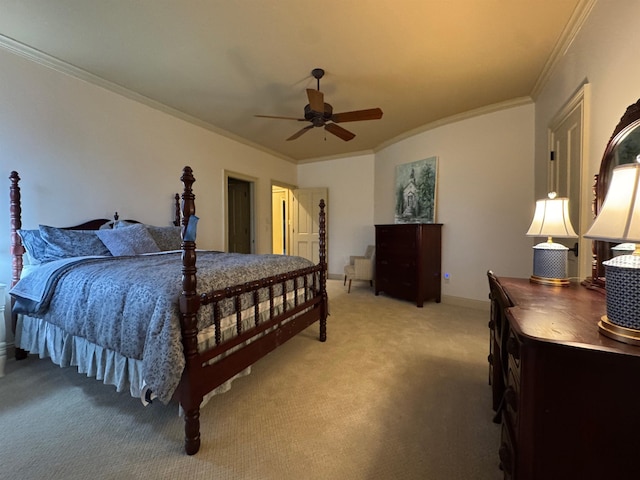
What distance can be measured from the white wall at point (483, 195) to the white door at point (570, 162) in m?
0.67

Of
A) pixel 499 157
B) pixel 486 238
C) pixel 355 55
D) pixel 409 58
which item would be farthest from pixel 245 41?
pixel 486 238

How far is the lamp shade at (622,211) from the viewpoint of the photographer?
0.75 metres

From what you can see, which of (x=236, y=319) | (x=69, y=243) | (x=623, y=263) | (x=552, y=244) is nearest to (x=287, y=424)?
(x=236, y=319)

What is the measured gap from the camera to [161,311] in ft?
4.38

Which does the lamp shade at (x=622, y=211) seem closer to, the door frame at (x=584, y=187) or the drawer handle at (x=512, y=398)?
the drawer handle at (x=512, y=398)

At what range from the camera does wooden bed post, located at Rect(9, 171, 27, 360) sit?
2225mm

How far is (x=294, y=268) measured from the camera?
7.66 ft

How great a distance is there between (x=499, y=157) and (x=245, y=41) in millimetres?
3115

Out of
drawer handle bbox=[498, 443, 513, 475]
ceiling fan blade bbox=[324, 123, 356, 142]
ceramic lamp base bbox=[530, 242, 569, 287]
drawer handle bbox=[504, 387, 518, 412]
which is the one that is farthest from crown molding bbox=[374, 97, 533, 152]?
drawer handle bbox=[498, 443, 513, 475]

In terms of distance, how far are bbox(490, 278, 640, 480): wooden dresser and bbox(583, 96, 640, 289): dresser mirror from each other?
855mm

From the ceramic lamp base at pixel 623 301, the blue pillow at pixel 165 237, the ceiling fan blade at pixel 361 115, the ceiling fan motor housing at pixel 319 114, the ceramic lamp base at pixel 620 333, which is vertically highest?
the ceiling fan motor housing at pixel 319 114

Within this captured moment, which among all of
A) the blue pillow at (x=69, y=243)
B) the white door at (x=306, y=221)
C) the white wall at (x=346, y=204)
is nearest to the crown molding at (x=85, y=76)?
the blue pillow at (x=69, y=243)

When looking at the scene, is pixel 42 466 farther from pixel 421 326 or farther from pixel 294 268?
pixel 421 326

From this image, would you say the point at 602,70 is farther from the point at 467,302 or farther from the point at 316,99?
the point at 467,302
